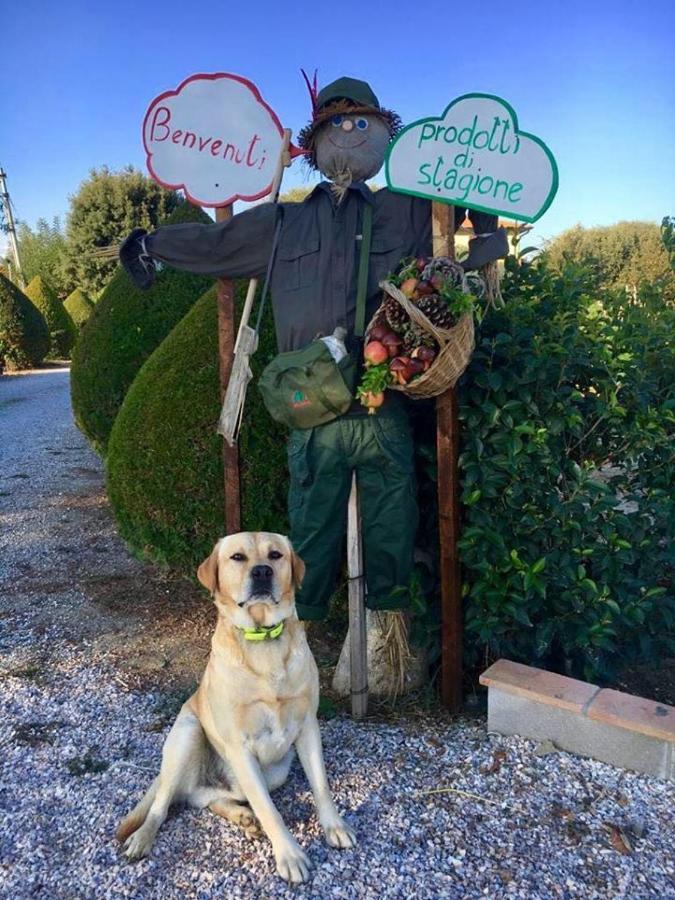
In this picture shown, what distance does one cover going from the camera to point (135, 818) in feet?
8.39

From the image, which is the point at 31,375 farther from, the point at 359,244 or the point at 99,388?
the point at 359,244

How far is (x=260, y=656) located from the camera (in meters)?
2.58

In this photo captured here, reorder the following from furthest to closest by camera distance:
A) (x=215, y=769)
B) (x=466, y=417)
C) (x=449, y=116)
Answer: (x=466, y=417), (x=449, y=116), (x=215, y=769)

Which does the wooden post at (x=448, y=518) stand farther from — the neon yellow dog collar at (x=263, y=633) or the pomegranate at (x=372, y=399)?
the neon yellow dog collar at (x=263, y=633)

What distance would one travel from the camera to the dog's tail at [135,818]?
2541mm

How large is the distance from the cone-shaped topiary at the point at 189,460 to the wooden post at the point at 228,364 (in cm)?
27

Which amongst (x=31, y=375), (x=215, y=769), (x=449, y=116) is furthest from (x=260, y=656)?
(x=31, y=375)

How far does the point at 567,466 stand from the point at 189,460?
6.20 ft

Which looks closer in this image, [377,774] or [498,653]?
[377,774]

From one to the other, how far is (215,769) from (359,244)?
209cm

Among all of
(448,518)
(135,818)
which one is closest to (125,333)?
(448,518)

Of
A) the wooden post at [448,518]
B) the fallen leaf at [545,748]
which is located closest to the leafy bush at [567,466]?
the wooden post at [448,518]

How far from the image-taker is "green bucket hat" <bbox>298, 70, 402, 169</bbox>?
317 centimetres

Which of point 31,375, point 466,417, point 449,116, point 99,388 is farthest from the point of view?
point 31,375
